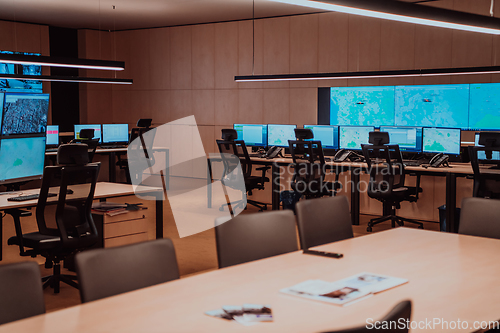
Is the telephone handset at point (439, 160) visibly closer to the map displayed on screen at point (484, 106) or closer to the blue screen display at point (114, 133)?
the map displayed on screen at point (484, 106)

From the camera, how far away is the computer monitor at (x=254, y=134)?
863cm

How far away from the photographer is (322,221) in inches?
122

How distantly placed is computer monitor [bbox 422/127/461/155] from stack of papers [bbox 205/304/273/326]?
563 centimetres

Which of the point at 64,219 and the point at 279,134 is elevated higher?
the point at 279,134

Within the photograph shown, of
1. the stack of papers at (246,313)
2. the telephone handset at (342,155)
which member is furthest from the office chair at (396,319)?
the telephone handset at (342,155)

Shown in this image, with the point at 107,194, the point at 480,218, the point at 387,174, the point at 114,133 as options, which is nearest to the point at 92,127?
the point at 114,133

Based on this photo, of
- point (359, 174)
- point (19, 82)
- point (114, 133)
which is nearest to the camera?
point (359, 174)

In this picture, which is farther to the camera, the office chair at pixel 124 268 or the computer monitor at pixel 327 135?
the computer monitor at pixel 327 135

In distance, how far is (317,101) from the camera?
A: 9375mm

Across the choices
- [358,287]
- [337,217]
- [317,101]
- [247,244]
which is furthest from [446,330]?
[317,101]

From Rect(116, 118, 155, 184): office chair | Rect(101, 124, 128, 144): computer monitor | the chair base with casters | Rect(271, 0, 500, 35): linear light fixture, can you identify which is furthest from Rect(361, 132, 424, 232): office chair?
Rect(101, 124, 128, 144): computer monitor

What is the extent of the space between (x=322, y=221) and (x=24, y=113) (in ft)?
9.11

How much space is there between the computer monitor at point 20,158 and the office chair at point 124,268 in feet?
8.81

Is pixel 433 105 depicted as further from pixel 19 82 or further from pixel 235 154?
pixel 19 82
